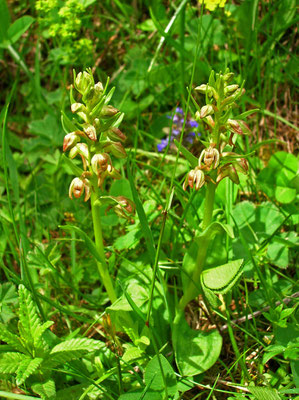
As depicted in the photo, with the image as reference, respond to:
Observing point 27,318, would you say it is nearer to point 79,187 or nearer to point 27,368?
point 27,368

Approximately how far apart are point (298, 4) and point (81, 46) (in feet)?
5.14

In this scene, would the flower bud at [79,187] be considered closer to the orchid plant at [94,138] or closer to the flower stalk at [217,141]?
the orchid plant at [94,138]

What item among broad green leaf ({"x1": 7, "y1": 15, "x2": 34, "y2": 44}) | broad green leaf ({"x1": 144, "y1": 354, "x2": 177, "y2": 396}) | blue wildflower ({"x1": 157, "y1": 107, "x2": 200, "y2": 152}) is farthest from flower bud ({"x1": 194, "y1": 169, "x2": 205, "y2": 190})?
broad green leaf ({"x1": 7, "y1": 15, "x2": 34, "y2": 44})

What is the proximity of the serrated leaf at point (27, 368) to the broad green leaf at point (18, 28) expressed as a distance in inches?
93.1

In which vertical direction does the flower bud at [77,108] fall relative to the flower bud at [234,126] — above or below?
above

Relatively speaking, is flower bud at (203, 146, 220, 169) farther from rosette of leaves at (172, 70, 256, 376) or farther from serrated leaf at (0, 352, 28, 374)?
serrated leaf at (0, 352, 28, 374)

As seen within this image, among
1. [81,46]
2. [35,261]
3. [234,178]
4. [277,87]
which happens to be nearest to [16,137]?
[81,46]

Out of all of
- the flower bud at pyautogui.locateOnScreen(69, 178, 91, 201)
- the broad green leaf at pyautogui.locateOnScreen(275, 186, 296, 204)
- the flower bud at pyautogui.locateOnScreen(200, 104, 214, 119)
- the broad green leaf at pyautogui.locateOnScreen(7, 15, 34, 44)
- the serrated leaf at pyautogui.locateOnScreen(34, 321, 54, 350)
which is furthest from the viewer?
the broad green leaf at pyautogui.locateOnScreen(7, 15, 34, 44)

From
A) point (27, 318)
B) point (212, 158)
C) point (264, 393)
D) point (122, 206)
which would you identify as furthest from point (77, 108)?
point (264, 393)

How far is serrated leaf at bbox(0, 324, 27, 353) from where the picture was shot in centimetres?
187

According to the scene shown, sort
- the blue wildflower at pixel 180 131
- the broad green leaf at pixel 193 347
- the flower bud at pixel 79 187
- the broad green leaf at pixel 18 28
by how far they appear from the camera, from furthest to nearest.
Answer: the broad green leaf at pixel 18 28 < the blue wildflower at pixel 180 131 < the broad green leaf at pixel 193 347 < the flower bud at pixel 79 187

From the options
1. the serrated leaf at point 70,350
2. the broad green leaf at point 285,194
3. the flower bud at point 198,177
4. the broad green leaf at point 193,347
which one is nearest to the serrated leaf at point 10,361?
the serrated leaf at point 70,350

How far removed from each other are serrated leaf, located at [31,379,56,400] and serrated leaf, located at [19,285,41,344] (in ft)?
0.62

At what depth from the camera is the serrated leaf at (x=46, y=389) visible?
1862mm
